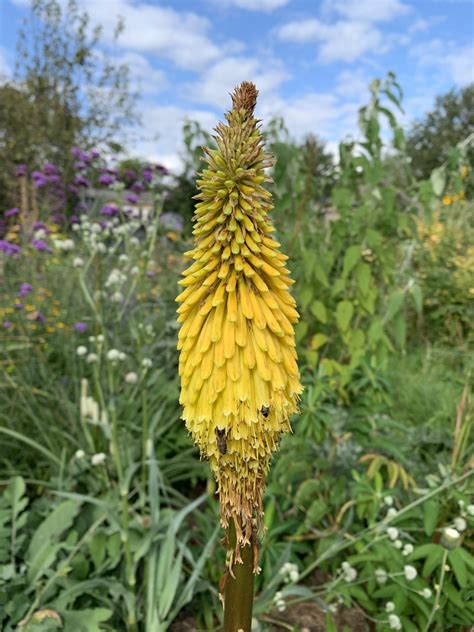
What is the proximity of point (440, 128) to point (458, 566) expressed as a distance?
28.0m

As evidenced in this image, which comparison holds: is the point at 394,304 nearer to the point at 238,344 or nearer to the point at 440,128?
the point at 238,344

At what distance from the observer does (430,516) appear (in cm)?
205

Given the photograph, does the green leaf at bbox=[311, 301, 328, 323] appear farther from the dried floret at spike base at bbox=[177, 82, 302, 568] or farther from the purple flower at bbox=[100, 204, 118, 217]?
the dried floret at spike base at bbox=[177, 82, 302, 568]

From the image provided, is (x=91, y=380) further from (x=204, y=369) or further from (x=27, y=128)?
(x=27, y=128)

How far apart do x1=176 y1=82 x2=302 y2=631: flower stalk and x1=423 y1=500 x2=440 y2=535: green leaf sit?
47.7 inches

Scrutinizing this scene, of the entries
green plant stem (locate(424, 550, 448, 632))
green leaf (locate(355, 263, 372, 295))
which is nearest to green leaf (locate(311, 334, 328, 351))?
green leaf (locate(355, 263, 372, 295))

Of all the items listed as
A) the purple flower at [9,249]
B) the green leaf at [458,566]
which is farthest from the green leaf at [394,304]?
the purple flower at [9,249]

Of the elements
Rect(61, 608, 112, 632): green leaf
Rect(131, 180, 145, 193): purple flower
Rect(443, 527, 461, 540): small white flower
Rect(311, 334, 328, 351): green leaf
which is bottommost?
Rect(61, 608, 112, 632): green leaf

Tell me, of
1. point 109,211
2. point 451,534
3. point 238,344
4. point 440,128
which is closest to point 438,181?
point 451,534

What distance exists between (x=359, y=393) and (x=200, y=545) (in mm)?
1270

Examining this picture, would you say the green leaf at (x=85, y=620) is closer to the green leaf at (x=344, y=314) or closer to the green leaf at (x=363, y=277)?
the green leaf at (x=344, y=314)

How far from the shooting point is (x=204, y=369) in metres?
1.13

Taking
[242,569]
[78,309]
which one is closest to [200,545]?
[242,569]

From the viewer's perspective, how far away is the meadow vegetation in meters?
2.14
